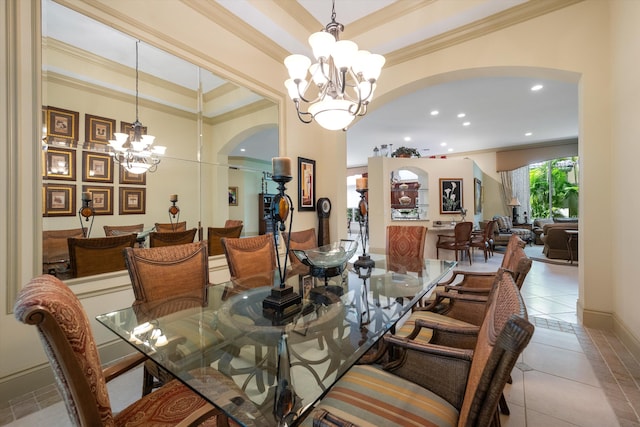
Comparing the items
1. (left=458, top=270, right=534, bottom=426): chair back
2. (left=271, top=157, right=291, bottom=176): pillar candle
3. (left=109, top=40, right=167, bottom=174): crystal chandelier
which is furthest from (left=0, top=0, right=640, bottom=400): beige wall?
(left=458, top=270, right=534, bottom=426): chair back

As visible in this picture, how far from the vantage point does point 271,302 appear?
1.45 meters

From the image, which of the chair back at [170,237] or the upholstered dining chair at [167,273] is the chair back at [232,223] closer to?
the chair back at [170,237]

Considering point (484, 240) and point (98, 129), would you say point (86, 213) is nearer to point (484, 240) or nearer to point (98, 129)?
point (98, 129)

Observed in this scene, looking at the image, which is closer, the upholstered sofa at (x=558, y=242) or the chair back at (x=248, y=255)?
the chair back at (x=248, y=255)

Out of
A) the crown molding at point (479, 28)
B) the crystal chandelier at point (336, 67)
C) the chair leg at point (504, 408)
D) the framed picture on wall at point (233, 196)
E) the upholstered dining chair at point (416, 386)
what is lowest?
the chair leg at point (504, 408)

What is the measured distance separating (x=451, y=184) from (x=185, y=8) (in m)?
6.43

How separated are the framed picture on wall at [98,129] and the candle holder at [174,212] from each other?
679 mm

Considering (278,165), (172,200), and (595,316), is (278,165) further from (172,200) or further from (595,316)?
Result: (595,316)

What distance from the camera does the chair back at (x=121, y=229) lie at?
215 centimetres

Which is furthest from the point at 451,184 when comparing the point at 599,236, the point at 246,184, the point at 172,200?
the point at 172,200

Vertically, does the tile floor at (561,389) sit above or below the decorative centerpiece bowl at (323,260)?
below

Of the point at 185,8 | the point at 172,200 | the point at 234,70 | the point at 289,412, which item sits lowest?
the point at 289,412

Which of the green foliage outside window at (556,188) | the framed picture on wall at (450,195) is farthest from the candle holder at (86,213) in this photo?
the green foliage outside window at (556,188)

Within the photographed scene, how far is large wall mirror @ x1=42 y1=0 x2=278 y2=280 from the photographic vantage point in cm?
188
